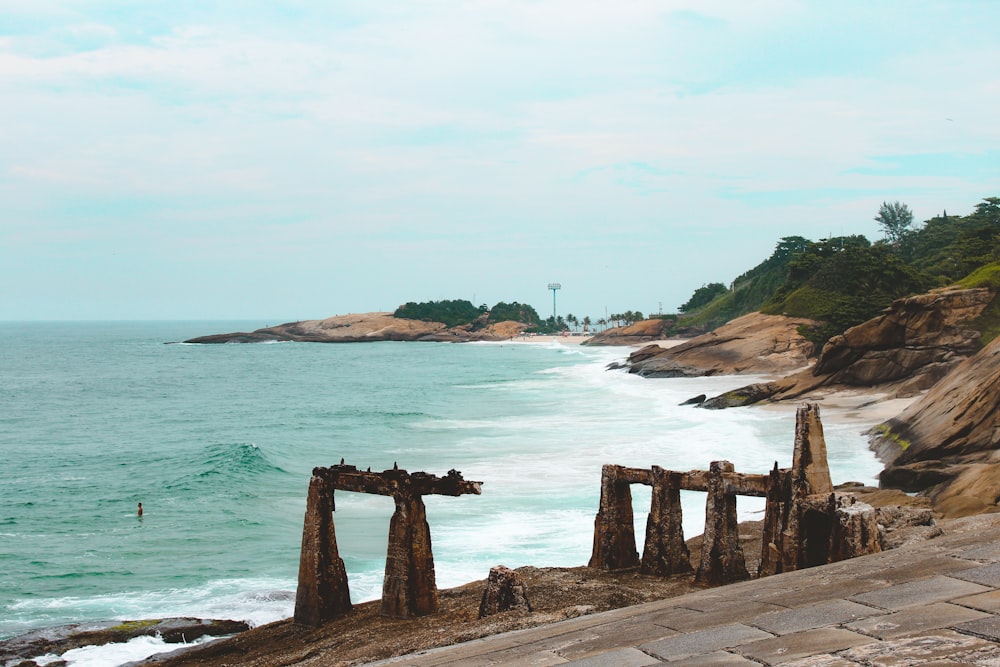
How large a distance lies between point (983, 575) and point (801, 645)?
2573 millimetres

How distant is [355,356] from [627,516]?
135256 millimetres

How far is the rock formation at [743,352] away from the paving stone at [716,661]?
215 ft

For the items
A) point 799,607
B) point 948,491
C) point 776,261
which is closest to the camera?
point 799,607

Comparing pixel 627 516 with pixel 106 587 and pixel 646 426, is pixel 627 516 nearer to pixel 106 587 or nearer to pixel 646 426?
pixel 106 587

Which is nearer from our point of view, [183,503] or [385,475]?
Result: [385,475]

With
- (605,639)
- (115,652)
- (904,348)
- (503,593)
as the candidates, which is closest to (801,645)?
(605,639)

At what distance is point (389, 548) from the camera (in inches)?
691

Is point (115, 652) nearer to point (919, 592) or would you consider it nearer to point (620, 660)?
point (620, 660)

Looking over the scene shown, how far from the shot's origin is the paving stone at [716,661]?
26.0ft

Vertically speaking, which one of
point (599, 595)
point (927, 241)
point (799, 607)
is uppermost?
point (927, 241)

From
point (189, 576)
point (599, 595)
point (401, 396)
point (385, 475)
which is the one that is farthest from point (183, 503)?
point (401, 396)

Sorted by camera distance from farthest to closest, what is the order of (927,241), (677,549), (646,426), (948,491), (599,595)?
(927,241), (646,426), (948,491), (677,549), (599,595)

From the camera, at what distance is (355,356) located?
152 m

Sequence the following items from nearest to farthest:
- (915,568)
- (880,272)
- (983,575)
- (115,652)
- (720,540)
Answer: (983,575) < (915,568) < (720,540) < (115,652) < (880,272)
